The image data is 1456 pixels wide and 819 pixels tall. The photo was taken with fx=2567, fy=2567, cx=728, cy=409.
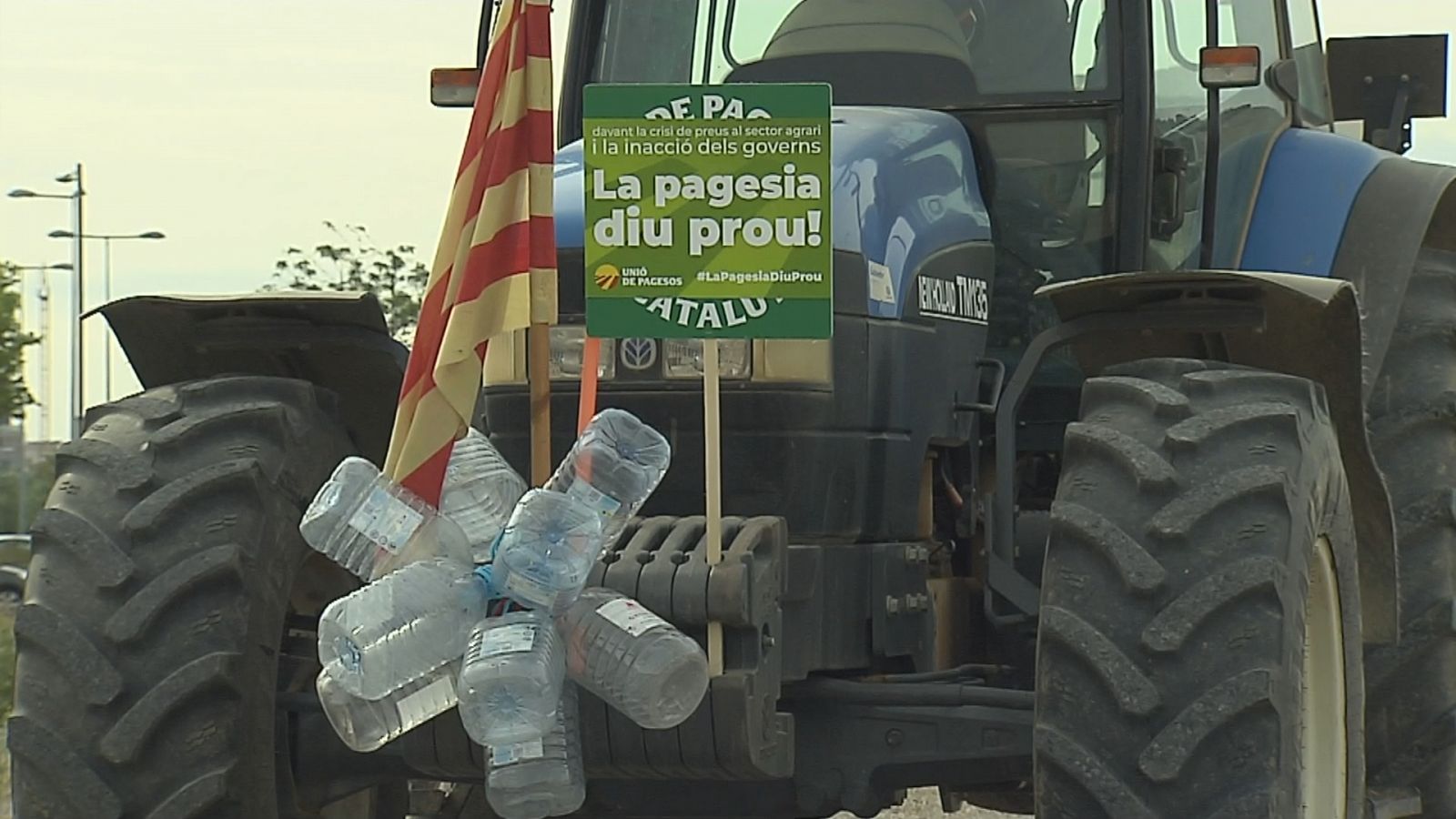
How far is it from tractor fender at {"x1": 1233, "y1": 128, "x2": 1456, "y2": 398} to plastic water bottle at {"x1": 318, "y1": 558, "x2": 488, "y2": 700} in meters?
2.93

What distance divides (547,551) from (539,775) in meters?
0.43

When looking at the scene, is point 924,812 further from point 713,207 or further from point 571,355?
point 713,207

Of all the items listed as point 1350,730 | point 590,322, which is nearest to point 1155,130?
point 1350,730

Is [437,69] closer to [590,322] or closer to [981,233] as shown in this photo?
[981,233]

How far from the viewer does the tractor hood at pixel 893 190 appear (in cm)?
598

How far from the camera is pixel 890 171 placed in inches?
245

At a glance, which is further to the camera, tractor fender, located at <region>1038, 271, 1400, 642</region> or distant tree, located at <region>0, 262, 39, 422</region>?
distant tree, located at <region>0, 262, 39, 422</region>

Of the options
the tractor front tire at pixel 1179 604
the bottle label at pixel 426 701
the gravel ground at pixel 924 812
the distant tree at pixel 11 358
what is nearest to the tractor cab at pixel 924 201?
the tractor front tire at pixel 1179 604

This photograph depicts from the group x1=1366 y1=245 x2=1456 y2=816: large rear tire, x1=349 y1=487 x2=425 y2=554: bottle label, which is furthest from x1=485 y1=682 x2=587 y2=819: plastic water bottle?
x1=1366 y1=245 x2=1456 y2=816: large rear tire

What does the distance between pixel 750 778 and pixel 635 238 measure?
46.8 inches

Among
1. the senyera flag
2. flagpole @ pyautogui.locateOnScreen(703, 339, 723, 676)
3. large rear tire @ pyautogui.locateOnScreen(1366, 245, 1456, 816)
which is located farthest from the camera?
large rear tire @ pyautogui.locateOnScreen(1366, 245, 1456, 816)

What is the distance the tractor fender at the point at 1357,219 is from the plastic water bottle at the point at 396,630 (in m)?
2.93

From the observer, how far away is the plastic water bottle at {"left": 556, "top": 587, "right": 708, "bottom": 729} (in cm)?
492

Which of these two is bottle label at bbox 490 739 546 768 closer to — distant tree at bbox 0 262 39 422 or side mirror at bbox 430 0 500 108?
side mirror at bbox 430 0 500 108
